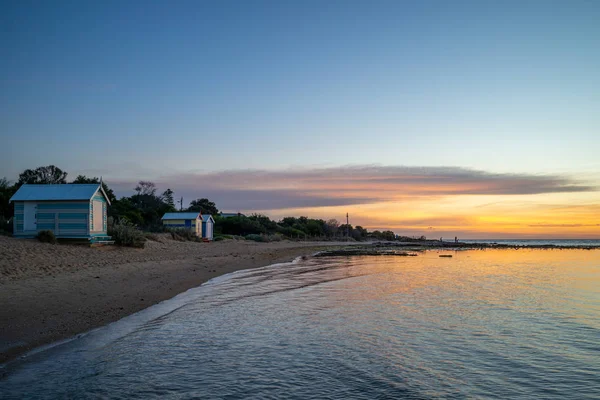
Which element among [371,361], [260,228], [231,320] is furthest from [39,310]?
[260,228]

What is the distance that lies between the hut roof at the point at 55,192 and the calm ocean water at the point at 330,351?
49.2 feet

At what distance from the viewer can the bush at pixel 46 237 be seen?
86.0 ft

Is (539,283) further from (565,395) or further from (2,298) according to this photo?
(2,298)

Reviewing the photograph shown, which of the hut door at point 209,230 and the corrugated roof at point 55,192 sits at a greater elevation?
the corrugated roof at point 55,192

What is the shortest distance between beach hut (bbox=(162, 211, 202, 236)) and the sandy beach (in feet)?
75.3

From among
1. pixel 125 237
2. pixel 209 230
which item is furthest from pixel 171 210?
pixel 125 237

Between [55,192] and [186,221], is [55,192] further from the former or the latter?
[186,221]

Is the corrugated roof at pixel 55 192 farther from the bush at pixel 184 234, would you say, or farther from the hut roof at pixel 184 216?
the hut roof at pixel 184 216

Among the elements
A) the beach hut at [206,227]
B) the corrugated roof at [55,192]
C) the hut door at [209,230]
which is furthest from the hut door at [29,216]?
the hut door at [209,230]

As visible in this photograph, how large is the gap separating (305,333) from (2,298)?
332 inches

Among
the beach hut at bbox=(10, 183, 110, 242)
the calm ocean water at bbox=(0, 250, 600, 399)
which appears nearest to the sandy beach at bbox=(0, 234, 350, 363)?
the calm ocean water at bbox=(0, 250, 600, 399)

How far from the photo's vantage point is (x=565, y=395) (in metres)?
7.51

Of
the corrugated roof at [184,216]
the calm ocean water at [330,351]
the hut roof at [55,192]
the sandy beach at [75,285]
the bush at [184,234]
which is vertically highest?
the hut roof at [55,192]

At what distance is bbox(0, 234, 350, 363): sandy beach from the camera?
10297 mm
